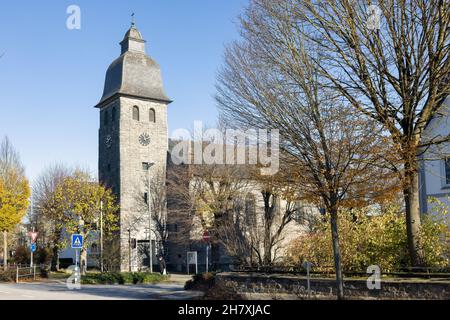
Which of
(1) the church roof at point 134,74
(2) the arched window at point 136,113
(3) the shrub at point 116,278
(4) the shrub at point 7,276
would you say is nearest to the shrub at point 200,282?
(3) the shrub at point 116,278

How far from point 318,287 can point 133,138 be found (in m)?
36.2

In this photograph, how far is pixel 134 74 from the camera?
161 ft

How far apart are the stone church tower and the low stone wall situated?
2883cm

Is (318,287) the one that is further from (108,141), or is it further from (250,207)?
(108,141)

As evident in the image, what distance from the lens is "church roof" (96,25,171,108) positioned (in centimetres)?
4853

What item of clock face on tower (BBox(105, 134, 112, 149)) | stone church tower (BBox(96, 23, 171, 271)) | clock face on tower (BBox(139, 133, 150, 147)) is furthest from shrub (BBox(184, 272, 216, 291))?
clock face on tower (BBox(105, 134, 112, 149))

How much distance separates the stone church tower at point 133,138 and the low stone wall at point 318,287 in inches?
1135

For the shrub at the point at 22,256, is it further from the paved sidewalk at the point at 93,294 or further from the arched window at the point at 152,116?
the paved sidewalk at the point at 93,294

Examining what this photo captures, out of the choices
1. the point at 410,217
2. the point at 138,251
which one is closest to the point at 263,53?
the point at 410,217

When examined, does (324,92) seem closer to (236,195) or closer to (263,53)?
(263,53)

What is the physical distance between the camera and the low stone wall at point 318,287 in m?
13.1
